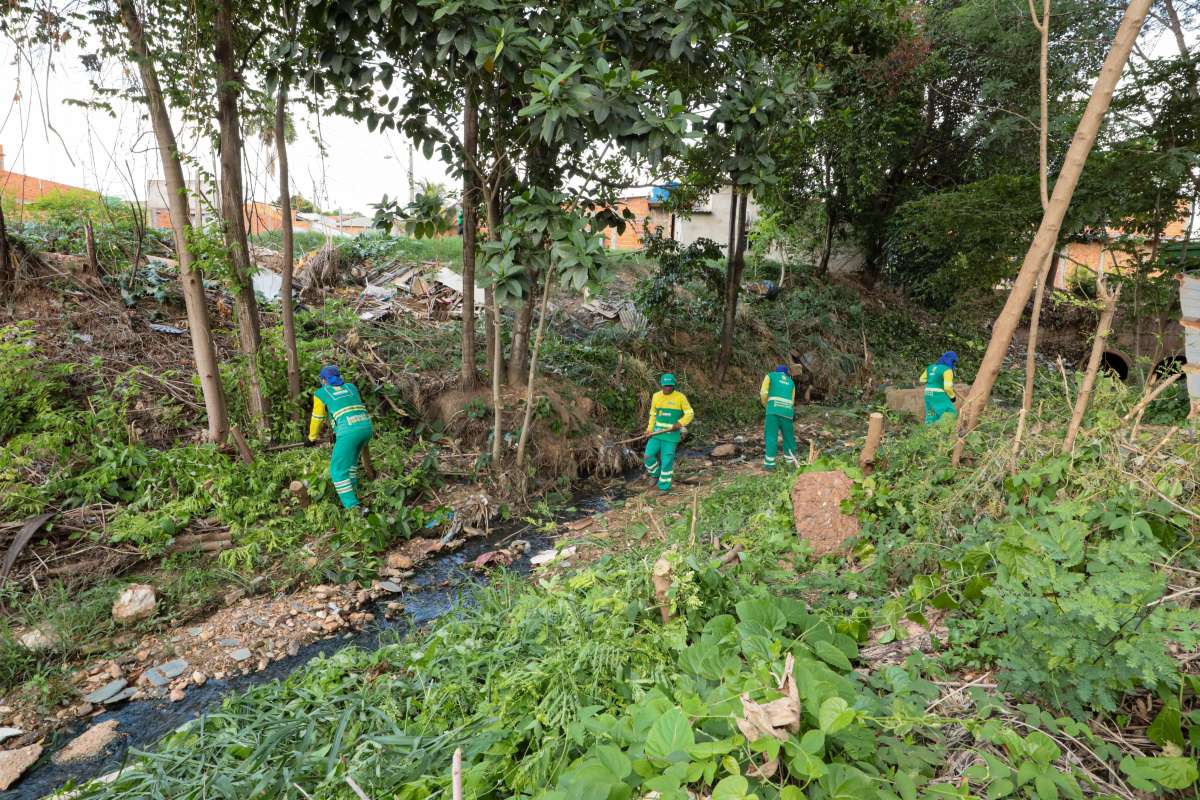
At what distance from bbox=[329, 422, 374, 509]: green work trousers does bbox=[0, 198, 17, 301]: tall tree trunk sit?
14.9ft

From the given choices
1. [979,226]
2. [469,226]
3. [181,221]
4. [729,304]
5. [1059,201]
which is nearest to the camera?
[1059,201]

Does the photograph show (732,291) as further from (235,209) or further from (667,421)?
(235,209)

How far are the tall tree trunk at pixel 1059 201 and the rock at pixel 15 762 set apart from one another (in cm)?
544

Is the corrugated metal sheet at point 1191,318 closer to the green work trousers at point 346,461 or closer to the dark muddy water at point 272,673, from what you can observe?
the dark muddy water at point 272,673

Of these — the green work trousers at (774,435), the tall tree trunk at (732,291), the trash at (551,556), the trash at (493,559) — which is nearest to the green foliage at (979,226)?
the tall tree trunk at (732,291)

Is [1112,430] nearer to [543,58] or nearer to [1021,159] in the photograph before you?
[543,58]

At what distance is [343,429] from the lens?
5613 millimetres

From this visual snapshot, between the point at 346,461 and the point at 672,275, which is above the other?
the point at 672,275

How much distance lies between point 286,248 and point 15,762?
4.60 meters

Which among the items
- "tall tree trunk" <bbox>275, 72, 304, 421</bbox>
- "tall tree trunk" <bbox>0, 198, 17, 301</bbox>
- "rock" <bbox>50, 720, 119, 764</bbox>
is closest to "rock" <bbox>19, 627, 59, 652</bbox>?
"rock" <bbox>50, 720, 119, 764</bbox>

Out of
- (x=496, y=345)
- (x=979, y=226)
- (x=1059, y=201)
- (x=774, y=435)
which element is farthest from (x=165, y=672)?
(x=979, y=226)

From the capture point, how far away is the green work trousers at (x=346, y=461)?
559 centimetres

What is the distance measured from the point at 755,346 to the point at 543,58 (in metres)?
7.84

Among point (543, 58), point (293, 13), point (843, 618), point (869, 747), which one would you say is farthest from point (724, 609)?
point (293, 13)
